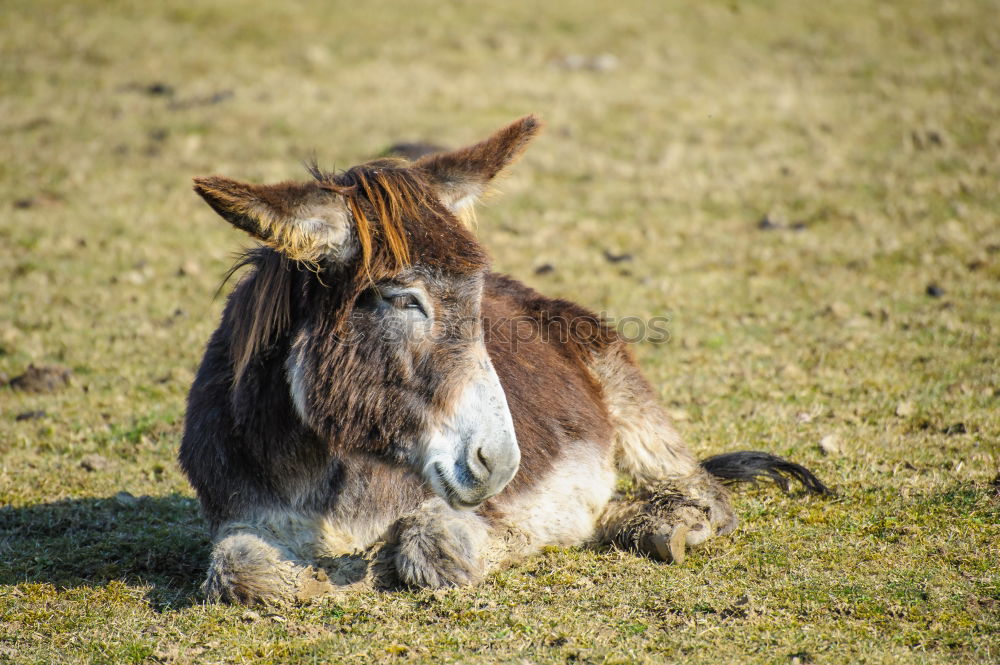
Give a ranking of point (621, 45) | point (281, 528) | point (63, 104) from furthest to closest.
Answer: point (621, 45)
point (63, 104)
point (281, 528)

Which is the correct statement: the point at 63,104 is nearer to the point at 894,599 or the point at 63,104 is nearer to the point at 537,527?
the point at 537,527

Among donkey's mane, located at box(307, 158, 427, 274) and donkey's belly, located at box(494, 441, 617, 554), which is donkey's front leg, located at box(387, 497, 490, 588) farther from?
donkey's mane, located at box(307, 158, 427, 274)

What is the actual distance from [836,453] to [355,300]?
11.5ft

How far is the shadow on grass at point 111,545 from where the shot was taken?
4.73 metres

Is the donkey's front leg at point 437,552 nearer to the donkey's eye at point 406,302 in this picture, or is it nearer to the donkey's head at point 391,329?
the donkey's head at point 391,329

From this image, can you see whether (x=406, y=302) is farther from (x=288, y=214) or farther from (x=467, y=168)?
(x=467, y=168)

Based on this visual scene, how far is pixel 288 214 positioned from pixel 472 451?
1.23m

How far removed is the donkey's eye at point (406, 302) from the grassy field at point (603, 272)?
1.38 metres

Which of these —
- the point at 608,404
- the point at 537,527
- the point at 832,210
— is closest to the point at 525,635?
the point at 537,527

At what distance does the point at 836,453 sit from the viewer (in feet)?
19.6

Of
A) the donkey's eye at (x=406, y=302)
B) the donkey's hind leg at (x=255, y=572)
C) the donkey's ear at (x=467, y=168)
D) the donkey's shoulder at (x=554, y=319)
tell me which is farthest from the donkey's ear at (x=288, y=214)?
the donkey's shoulder at (x=554, y=319)

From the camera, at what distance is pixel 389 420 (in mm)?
3979

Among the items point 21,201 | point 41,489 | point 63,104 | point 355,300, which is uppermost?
point 63,104

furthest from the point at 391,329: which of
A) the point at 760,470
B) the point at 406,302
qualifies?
the point at 760,470
